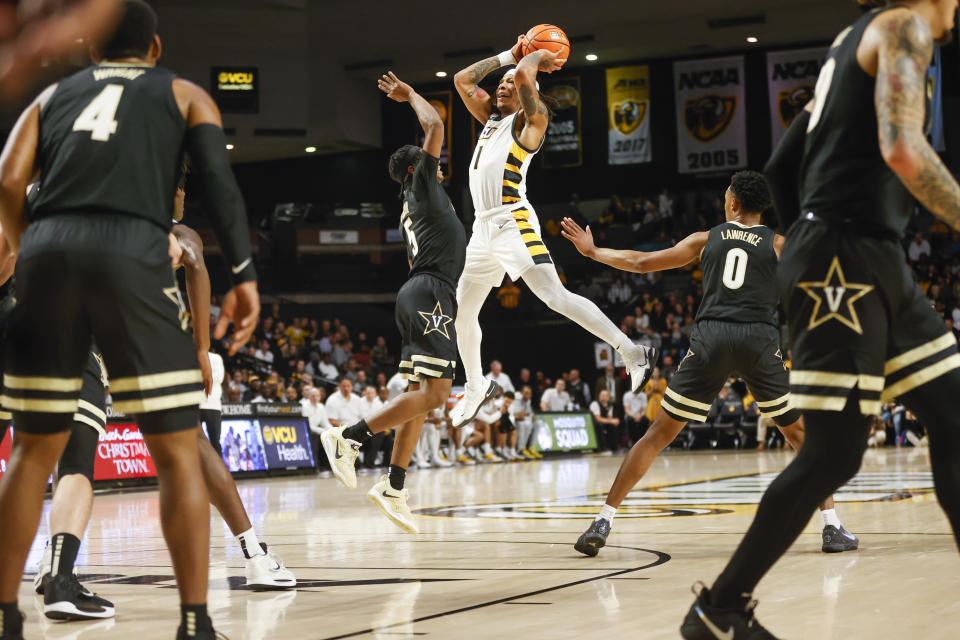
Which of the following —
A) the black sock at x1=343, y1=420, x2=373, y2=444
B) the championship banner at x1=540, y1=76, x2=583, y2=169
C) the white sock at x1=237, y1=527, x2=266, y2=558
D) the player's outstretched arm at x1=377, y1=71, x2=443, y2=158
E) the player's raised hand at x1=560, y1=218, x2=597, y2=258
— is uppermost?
the championship banner at x1=540, y1=76, x2=583, y2=169

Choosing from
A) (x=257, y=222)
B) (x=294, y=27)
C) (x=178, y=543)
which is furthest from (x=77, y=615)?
(x=257, y=222)

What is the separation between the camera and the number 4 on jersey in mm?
2982

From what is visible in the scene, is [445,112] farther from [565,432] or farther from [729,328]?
[729,328]

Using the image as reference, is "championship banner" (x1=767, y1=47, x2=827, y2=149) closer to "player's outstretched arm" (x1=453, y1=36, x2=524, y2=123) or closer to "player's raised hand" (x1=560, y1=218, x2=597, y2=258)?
"player's outstretched arm" (x1=453, y1=36, x2=524, y2=123)

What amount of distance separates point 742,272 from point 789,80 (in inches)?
806

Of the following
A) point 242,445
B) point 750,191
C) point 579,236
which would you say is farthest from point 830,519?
point 242,445

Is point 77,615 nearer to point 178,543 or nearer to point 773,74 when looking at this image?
point 178,543

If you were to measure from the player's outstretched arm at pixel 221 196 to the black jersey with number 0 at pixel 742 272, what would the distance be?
3.35 m

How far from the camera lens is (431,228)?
6438 mm

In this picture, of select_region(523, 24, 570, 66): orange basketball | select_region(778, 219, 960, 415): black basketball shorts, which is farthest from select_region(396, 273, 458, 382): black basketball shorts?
select_region(778, 219, 960, 415): black basketball shorts

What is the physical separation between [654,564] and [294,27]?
22.4m

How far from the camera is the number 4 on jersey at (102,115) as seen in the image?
9.78 feet

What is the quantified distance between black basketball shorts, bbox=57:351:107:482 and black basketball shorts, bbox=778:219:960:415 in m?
2.87

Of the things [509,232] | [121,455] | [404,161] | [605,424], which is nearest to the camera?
[404,161]
